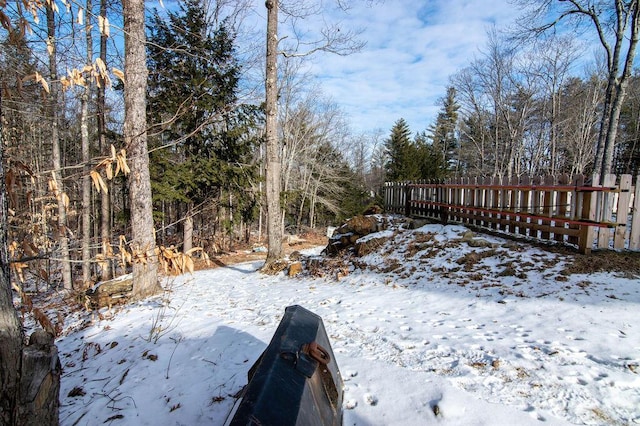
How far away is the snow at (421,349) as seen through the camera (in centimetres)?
223

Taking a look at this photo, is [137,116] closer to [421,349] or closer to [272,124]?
[272,124]

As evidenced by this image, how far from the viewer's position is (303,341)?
6.18 ft

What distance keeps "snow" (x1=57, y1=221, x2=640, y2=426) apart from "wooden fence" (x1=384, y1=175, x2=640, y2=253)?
669 mm

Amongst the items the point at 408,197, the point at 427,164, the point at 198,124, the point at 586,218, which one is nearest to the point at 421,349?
the point at 586,218

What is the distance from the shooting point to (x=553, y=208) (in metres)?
5.76

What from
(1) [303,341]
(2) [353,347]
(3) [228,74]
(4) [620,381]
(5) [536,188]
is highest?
(3) [228,74]

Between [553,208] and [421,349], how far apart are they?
443 cm

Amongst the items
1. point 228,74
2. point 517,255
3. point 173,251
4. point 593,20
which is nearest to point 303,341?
point 173,251

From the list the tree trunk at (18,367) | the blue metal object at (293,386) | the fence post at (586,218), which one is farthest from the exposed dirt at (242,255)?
the fence post at (586,218)

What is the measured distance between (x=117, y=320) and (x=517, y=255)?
6582 millimetres

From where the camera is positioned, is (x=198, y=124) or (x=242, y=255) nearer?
(x=198, y=124)

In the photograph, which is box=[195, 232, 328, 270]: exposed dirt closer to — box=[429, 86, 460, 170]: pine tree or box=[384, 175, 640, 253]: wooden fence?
box=[384, 175, 640, 253]: wooden fence

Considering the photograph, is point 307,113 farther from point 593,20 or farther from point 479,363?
point 479,363

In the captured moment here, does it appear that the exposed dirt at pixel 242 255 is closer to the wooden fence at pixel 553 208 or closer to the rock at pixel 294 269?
the rock at pixel 294 269
